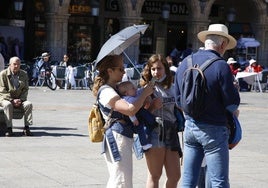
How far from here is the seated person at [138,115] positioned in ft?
20.1

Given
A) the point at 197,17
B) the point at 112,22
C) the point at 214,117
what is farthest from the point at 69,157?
the point at 112,22

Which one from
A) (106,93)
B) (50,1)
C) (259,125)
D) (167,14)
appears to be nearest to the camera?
(106,93)

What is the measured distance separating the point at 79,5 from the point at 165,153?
2934 centimetres

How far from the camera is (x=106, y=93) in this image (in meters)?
6.09

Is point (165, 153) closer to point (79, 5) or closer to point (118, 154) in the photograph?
point (118, 154)

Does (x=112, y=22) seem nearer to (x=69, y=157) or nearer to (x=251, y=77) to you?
(x=251, y=77)

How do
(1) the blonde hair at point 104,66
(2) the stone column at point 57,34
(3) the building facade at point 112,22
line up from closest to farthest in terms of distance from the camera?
1. (1) the blonde hair at point 104,66
2. (2) the stone column at point 57,34
3. (3) the building facade at point 112,22

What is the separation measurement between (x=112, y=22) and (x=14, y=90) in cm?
2325

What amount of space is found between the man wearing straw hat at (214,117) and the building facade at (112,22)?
25.7 meters

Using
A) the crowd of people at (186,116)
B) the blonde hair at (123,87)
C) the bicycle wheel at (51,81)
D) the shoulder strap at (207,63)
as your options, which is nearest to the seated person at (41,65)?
the bicycle wheel at (51,81)

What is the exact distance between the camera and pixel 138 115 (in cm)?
643

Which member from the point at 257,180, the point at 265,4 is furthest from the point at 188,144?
the point at 265,4

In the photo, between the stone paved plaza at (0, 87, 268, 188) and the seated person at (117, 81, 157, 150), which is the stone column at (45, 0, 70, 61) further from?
the seated person at (117, 81, 157, 150)

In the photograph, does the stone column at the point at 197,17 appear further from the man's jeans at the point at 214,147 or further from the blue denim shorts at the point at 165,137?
the man's jeans at the point at 214,147
